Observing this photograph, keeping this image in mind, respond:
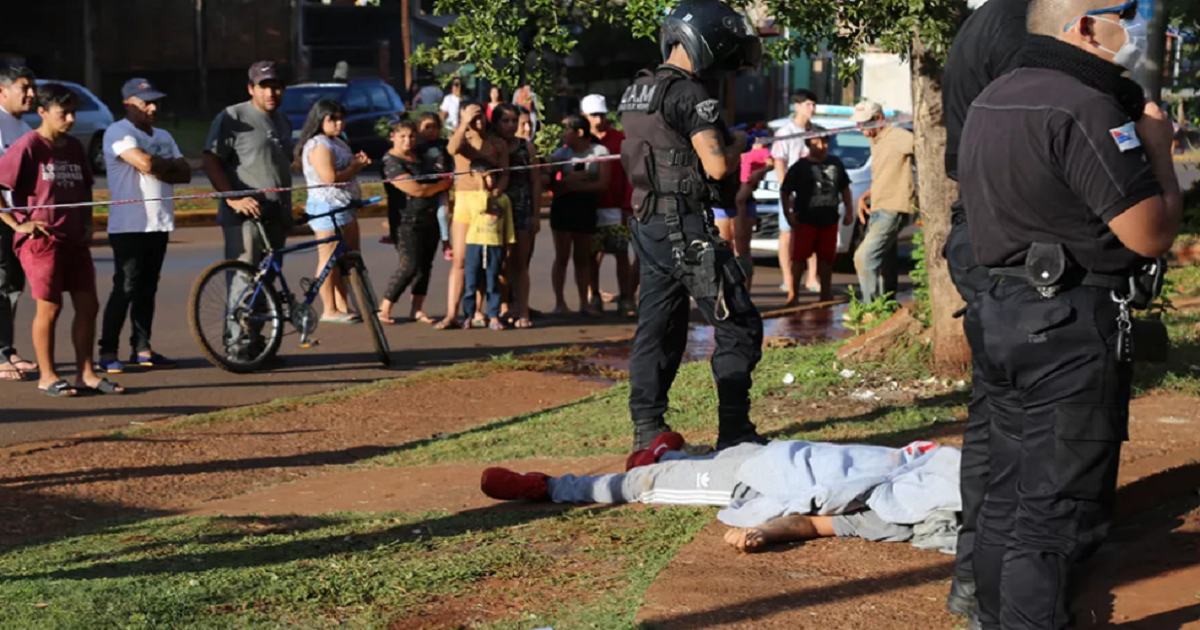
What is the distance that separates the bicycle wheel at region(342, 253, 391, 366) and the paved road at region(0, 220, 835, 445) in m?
0.22

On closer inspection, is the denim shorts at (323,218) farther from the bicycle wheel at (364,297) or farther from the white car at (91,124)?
the white car at (91,124)

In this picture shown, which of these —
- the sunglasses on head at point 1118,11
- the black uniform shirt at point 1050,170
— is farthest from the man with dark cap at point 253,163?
the sunglasses on head at point 1118,11

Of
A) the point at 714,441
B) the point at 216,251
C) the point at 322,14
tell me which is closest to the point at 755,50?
the point at 714,441

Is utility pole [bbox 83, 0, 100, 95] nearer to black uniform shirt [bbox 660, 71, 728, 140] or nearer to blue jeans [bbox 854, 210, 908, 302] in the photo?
blue jeans [bbox 854, 210, 908, 302]

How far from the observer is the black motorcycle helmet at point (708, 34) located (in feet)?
22.5

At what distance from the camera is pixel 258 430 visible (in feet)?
30.1

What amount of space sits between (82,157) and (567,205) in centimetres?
481

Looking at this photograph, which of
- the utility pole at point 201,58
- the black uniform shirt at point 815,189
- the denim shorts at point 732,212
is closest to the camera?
the denim shorts at point 732,212

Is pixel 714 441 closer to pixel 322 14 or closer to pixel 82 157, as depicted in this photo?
pixel 82 157

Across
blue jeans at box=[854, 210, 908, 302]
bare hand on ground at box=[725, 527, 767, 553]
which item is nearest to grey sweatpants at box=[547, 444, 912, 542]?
bare hand on ground at box=[725, 527, 767, 553]

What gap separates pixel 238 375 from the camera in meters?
10.9

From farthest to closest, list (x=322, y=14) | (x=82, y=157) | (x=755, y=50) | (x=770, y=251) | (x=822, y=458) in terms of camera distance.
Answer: (x=322, y=14) → (x=770, y=251) → (x=82, y=157) → (x=755, y=50) → (x=822, y=458)

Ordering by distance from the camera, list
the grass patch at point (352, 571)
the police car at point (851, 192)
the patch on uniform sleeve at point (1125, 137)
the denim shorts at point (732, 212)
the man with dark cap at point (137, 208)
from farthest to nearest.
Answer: the police car at point (851, 192) → the denim shorts at point (732, 212) → the man with dark cap at point (137, 208) → the grass patch at point (352, 571) → the patch on uniform sleeve at point (1125, 137)

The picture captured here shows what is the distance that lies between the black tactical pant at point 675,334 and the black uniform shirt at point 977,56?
170cm
